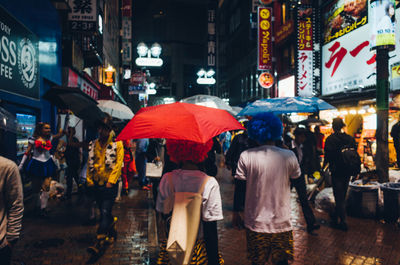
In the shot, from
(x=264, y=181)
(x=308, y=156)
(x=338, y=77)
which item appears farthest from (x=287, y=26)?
(x=264, y=181)

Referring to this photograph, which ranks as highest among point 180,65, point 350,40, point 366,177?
point 180,65

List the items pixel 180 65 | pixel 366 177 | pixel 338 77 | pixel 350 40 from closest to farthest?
pixel 366 177, pixel 350 40, pixel 338 77, pixel 180 65

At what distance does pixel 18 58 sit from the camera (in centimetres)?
760

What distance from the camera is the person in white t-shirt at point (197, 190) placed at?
8.02ft

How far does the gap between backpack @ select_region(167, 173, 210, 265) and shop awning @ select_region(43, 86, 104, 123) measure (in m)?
4.77

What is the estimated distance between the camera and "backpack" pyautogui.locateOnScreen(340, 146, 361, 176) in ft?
18.3

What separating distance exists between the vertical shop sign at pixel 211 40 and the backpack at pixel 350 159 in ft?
94.2

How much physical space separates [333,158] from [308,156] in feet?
9.74

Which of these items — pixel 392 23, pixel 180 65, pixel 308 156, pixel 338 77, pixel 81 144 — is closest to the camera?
pixel 81 144

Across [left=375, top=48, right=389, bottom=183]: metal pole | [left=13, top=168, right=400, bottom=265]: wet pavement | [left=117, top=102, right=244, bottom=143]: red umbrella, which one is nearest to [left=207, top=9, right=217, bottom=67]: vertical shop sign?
[left=375, top=48, right=389, bottom=183]: metal pole

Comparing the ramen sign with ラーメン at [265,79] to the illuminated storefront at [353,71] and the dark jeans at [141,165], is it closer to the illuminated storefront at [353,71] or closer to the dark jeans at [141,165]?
the illuminated storefront at [353,71]

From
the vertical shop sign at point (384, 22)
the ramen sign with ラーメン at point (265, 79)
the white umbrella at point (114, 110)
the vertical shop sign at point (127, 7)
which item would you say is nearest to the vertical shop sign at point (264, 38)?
the ramen sign with ラーメン at point (265, 79)

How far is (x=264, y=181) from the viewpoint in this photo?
9.70 feet

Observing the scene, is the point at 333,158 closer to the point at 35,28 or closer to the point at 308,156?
the point at 308,156
